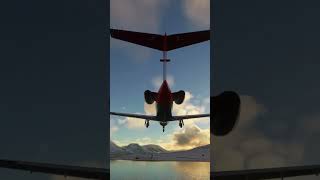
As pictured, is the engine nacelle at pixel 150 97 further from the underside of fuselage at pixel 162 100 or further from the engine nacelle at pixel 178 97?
the engine nacelle at pixel 178 97

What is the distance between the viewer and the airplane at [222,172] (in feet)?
46.1

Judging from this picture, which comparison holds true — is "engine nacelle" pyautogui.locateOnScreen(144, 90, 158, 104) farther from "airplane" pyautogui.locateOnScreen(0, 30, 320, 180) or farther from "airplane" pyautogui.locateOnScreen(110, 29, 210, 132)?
"airplane" pyautogui.locateOnScreen(0, 30, 320, 180)

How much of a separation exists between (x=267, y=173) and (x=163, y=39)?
8001 millimetres

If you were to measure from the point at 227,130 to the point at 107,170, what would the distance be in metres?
5.32

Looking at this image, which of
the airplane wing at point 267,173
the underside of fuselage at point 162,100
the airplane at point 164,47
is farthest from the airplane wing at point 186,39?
the airplane wing at point 267,173

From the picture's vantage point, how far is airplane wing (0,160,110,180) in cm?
1461

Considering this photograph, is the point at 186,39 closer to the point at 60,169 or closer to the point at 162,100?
the point at 162,100

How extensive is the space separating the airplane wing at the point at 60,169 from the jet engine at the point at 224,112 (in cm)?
501

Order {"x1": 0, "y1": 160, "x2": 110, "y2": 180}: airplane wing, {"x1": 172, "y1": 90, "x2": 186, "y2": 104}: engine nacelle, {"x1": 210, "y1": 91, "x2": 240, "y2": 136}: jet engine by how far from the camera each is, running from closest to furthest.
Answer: {"x1": 210, "y1": 91, "x2": 240, "y2": 136}: jet engine, {"x1": 0, "y1": 160, "x2": 110, "y2": 180}: airplane wing, {"x1": 172, "y1": 90, "x2": 186, "y2": 104}: engine nacelle

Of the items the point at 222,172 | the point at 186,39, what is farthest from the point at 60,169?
the point at 186,39

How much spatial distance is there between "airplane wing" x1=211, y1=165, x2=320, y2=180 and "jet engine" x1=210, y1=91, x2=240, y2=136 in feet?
6.33

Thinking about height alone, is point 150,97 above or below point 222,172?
above

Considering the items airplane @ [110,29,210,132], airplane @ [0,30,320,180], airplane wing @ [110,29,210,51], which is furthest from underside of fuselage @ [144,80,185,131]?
airplane @ [0,30,320,180]

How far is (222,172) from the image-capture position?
14.6 meters
